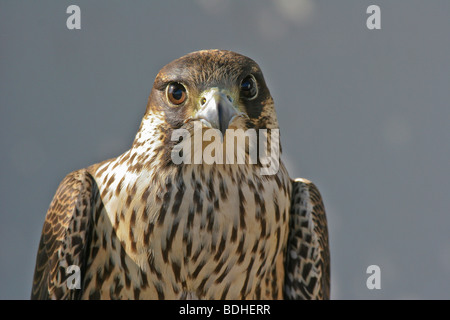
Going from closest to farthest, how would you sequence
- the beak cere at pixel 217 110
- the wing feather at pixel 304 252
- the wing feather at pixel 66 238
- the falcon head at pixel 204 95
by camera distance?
1. the beak cere at pixel 217 110
2. the falcon head at pixel 204 95
3. the wing feather at pixel 66 238
4. the wing feather at pixel 304 252

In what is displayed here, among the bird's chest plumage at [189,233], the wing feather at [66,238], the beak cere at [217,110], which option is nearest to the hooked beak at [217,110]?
the beak cere at [217,110]

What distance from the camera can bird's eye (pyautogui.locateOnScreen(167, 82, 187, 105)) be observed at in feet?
6.43

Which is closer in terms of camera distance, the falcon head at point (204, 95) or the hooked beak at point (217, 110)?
the hooked beak at point (217, 110)

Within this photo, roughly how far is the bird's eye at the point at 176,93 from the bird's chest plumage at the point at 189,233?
0.76 feet

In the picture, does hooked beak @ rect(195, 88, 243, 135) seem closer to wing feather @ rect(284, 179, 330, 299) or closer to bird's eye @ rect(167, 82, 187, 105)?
bird's eye @ rect(167, 82, 187, 105)

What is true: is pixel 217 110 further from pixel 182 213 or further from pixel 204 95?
pixel 182 213

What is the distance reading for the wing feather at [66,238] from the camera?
2.15 m

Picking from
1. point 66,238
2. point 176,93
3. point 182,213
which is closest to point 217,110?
point 176,93

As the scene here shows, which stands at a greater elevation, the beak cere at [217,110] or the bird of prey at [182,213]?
the beak cere at [217,110]

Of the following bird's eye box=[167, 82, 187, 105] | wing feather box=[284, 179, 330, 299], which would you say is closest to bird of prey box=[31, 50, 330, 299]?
bird's eye box=[167, 82, 187, 105]

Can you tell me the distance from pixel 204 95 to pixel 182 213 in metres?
0.40

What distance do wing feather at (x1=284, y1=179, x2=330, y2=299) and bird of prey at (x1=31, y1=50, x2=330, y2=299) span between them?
22 centimetres

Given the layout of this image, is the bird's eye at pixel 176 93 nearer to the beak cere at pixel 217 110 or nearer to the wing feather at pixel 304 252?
the beak cere at pixel 217 110
